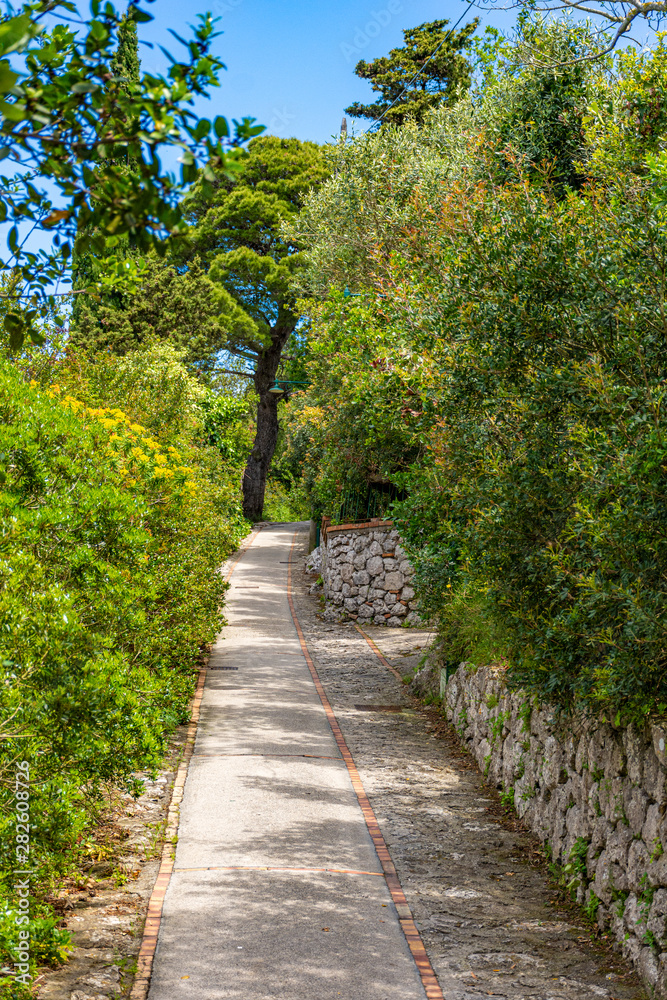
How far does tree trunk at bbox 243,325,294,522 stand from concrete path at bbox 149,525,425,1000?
26742mm

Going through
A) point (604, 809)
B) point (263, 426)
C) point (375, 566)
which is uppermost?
point (263, 426)

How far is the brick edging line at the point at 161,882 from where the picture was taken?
4.65 meters

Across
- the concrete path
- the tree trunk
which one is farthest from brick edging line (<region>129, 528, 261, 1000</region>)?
the tree trunk

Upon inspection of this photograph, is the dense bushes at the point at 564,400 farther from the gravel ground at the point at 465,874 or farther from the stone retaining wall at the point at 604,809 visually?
the gravel ground at the point at 465,874

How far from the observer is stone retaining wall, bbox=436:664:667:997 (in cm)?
476

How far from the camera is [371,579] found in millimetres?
18578

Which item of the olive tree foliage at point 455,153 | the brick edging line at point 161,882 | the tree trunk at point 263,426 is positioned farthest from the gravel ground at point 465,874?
the tree trunk at point 263,426

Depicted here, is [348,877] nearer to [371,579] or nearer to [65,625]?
[65,625]

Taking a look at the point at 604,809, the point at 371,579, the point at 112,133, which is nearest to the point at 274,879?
the point at 604,809

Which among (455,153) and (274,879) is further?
(455,153)

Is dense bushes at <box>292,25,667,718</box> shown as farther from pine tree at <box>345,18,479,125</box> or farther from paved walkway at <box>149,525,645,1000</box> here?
pine tree at <box>345,18,479,125</box>

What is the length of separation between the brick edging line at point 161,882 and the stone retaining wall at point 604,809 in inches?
110

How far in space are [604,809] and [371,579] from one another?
1299cm

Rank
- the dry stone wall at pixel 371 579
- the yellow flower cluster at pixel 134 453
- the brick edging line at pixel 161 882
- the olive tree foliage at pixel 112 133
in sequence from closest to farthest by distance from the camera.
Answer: the olive tree foliage at pixel 112 133 < the brick edging line at pixel 161 882 < the yellow flower cluster at pixel 134 453 < the dry stone wall at pixel 371 579
